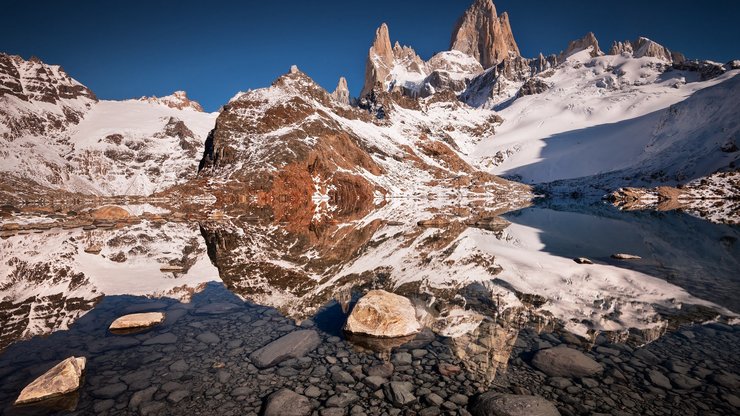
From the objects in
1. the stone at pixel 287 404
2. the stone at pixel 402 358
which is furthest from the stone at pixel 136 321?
the stone at pixel 402 358

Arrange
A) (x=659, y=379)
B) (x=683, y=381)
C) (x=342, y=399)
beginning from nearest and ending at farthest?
(x=342, y=399) → (x=683, y=381) → (x=659, y=379)

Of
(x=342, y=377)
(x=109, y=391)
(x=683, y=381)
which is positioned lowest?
(x=683, y=381)

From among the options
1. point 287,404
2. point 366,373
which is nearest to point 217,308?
point 287,404

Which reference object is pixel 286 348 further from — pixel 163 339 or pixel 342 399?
pixel 163 339

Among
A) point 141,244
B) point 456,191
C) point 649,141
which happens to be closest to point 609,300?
point 141,244

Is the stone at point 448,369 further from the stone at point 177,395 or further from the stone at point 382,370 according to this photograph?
the stone at point 177,395

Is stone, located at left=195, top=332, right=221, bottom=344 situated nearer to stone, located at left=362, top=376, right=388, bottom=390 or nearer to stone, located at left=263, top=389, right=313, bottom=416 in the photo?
stone, located at left=263, top=389, right=313, bottom=416

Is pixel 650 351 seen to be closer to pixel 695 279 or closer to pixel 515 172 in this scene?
pixel 695 279
